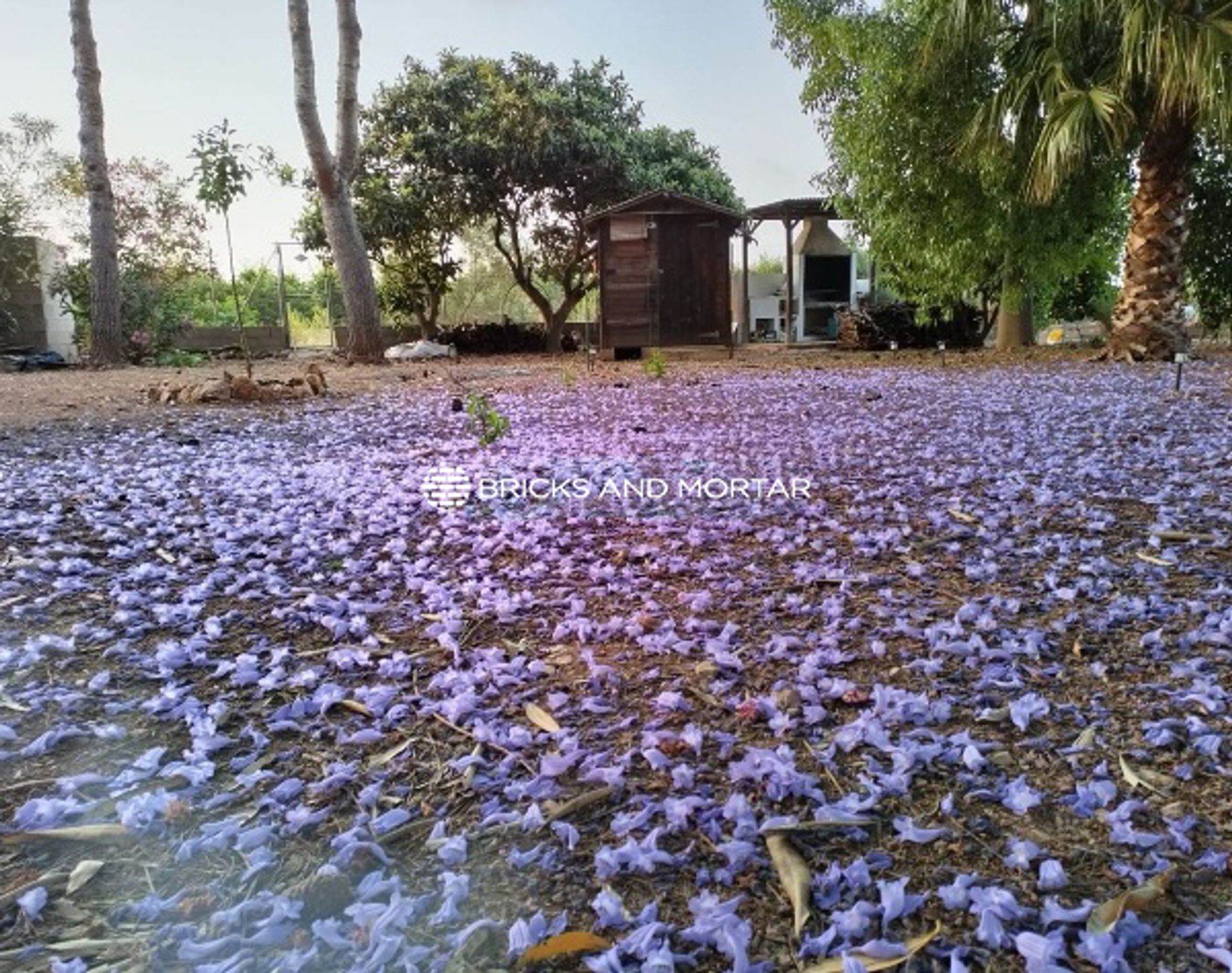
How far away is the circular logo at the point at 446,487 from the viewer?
342 cm

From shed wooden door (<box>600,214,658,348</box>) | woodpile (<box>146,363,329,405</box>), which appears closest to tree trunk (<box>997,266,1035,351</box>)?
shed wooden door (<box>600,214,658,348</box>)

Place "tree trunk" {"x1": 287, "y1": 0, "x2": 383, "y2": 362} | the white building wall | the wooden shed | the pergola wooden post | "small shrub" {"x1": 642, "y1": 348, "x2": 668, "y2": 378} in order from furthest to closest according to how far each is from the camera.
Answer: the pergola wooden post
the white building wall
the wooden shed
"tree trunk" {"x1": 287, "y1": 0, "x2": 383, "y2": 362}
"small shrub" {"x1": 642, "y1": 348, "x2": 668, "y2": 378}

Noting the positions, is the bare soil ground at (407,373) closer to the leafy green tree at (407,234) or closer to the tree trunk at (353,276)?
the tree trunk at (353,276)

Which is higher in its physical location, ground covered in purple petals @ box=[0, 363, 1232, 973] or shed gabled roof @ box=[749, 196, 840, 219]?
shed gabled roof @ box=[749, 196, 840, 219]

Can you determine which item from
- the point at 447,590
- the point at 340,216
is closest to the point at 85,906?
the point at 447,590

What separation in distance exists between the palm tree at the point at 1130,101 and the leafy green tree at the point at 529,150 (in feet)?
26.4

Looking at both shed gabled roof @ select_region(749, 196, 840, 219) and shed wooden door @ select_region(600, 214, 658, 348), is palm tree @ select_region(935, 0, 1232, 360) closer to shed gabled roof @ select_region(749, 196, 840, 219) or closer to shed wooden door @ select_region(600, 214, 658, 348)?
shed wooden door @ select_region(600, 214, 658, 348)

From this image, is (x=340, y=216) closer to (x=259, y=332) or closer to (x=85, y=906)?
(x=259, y=332)

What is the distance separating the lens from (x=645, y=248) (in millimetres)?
12656

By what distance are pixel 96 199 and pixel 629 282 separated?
755 centimetres

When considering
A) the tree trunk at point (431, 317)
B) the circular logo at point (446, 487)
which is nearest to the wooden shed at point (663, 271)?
the tree trunk at point (431, 317)

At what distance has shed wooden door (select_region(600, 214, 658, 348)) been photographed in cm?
1265

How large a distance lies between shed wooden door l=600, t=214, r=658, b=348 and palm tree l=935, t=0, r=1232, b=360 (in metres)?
4.76

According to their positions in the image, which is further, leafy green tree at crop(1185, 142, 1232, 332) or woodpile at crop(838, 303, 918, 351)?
woodpile at crop(838, 303, 918, 351)
